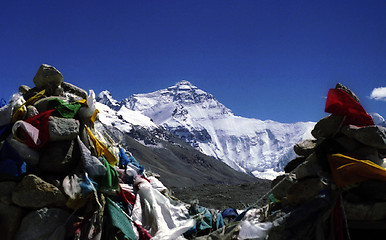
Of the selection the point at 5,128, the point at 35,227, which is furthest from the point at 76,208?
the point at 5,128

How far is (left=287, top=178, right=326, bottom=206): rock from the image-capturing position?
5.70m

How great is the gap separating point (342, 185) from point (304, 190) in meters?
0.60

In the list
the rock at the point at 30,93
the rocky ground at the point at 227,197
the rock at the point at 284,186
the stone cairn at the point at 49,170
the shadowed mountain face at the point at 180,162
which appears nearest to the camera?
the stone cairn at the point at 49,170

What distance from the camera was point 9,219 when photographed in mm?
6164

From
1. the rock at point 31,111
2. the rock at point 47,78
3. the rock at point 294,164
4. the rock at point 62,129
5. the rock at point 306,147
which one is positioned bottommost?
the rock at point 294,164

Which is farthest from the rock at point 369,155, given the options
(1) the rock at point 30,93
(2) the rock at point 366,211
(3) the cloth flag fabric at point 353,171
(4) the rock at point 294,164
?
(1) the rock at point 30,93

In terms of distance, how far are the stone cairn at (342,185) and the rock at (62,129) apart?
384cm

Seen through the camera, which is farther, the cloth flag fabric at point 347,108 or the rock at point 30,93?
the rock at point 30,93

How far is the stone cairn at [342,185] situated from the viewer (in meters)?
5.27

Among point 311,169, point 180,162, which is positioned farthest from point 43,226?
point 180,162

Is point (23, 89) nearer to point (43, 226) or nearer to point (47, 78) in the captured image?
point (47, 78)

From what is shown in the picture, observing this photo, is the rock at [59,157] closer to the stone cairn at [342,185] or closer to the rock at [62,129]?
the rock at [62,129]

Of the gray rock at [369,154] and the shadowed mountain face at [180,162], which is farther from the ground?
the shadowed mountain face at [180,162]

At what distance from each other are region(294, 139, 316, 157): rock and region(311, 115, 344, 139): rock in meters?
0.75
